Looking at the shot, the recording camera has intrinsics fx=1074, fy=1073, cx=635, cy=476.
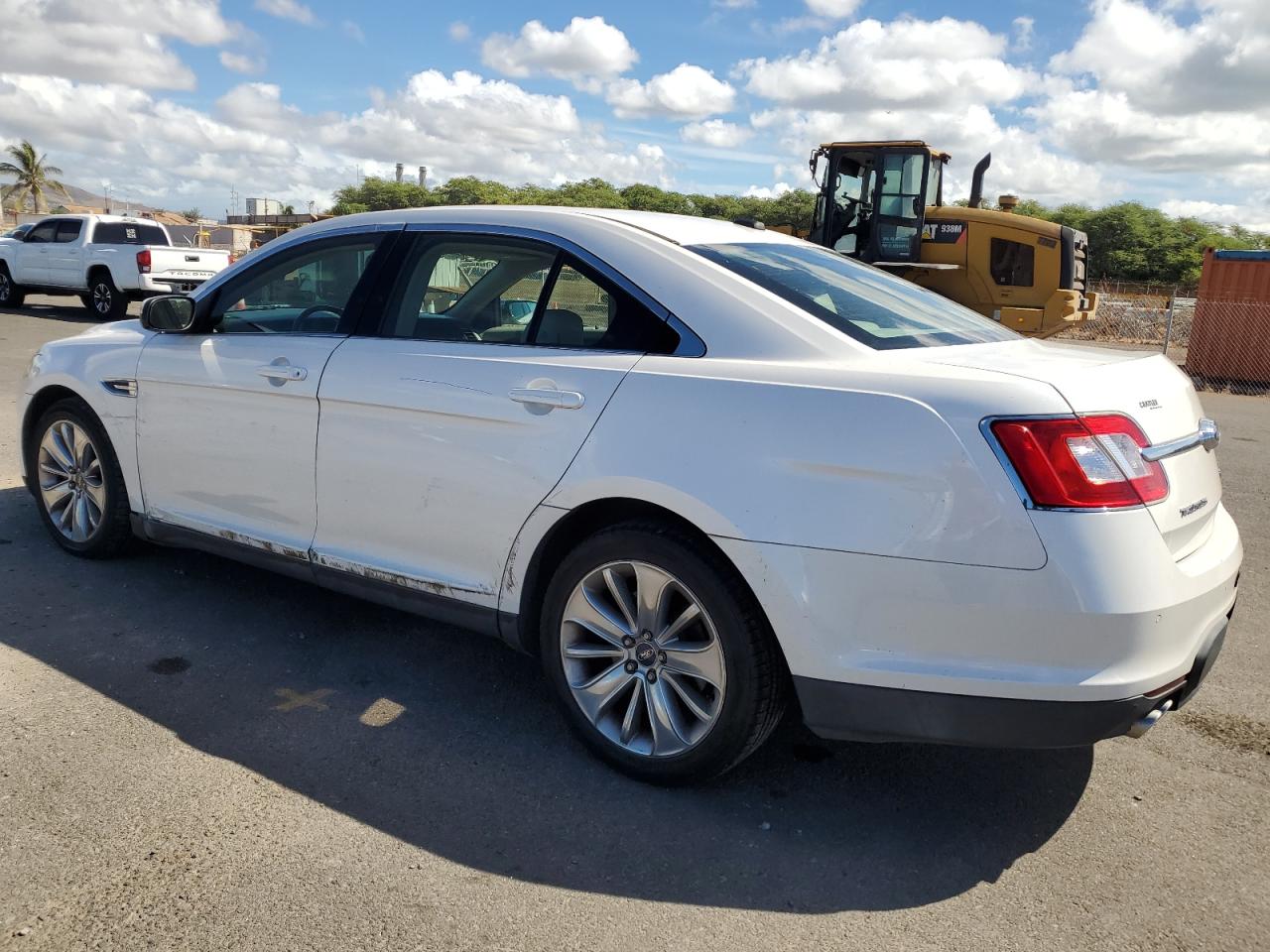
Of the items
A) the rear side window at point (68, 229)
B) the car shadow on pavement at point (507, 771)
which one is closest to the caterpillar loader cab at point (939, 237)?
the car shadow on pavement at point (507, 771)

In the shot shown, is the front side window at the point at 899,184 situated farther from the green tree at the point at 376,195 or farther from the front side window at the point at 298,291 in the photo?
the green tree at the point at 376,195

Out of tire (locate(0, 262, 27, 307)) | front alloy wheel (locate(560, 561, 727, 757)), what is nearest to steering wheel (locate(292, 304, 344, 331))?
front alloy wheel (locate(560, 561, 727, 757))

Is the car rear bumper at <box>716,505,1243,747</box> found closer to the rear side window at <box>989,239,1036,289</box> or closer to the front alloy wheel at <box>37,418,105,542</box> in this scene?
the front alloy wheel at <box>37,418,105,542</box>

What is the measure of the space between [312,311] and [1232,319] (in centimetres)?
1726

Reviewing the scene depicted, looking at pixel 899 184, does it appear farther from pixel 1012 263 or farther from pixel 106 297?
pixel 106 297

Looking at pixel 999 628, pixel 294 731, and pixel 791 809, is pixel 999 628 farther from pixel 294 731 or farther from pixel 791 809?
pixel 294 731

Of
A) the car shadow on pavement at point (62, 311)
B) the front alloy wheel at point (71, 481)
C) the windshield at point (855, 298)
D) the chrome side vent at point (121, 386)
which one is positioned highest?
the windshield at point (855, 298)

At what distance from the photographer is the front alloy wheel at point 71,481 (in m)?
4.93

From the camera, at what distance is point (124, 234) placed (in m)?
19.9

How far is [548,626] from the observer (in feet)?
11.2

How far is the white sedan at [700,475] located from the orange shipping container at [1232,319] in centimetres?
1592

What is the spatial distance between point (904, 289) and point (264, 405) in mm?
2451

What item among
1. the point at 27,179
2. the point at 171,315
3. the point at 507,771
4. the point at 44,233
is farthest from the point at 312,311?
the point at 27,179

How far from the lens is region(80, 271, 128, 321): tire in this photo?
19625mm
